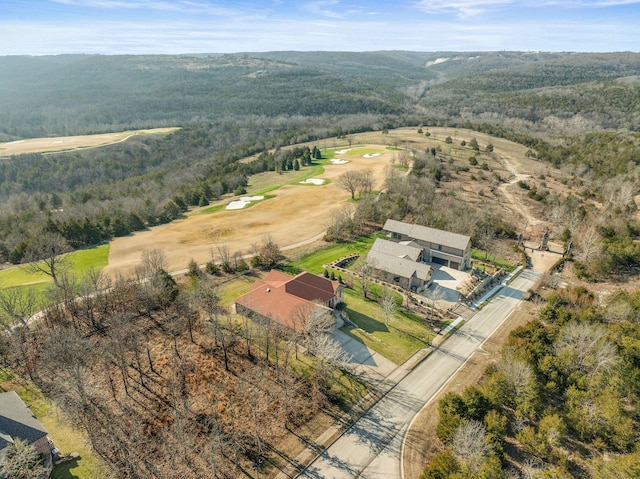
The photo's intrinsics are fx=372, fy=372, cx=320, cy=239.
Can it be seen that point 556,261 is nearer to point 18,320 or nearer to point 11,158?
point 18,320

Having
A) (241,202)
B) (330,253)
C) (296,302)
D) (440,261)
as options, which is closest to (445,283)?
(440,261)

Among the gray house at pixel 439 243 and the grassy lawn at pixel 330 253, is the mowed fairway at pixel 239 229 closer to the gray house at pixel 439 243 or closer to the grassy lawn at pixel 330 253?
the grassy lawn at pixel 330 253

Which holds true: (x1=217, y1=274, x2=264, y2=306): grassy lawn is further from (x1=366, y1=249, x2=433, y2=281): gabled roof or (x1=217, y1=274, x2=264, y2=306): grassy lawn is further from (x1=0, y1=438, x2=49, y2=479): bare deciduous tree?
(x1=0, y1=438, x2=49, y2=479): bare deciduous tree

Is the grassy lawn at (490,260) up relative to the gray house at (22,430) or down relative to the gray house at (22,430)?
down

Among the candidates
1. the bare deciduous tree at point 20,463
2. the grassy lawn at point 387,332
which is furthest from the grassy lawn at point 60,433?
the grassy lawn at point 387,332

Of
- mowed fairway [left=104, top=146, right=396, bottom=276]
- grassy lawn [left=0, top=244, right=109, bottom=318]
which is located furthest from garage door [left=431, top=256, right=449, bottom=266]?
grassy lawn [left=0, top=244, right=109, bottom=318]

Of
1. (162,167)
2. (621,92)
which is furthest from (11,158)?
(621,92)
